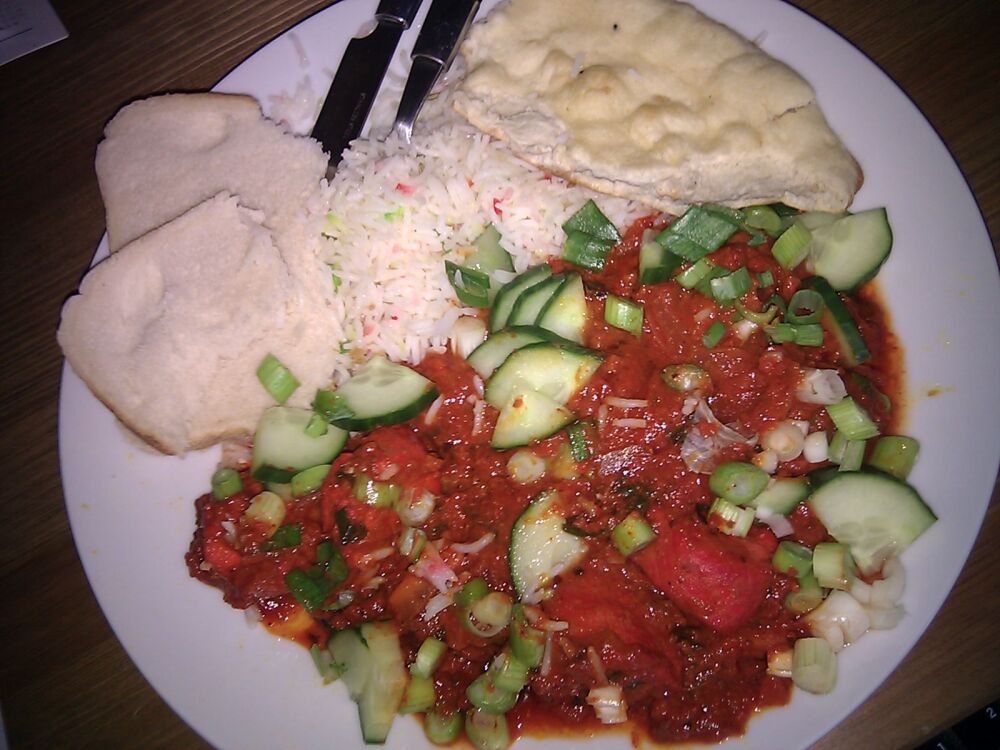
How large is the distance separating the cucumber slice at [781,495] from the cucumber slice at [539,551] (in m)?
0.77

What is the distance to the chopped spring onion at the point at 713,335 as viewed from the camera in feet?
9.05

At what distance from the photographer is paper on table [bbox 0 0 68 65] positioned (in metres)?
3.86

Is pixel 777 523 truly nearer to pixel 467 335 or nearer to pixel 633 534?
pixel 633 534

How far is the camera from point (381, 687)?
2.74 metres

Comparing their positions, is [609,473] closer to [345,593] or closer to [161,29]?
[345,593]

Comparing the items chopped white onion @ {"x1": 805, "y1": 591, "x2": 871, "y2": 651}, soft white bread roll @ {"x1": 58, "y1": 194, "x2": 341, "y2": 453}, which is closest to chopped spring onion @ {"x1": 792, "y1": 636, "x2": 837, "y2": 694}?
chopped white onion @ {"x1": 805, "y1": 591, "x2": 871, "y2": 651}

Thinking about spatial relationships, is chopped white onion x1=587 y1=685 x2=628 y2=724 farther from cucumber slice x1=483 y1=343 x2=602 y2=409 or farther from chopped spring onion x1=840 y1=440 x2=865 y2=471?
chopped spring onion x1=840 y1=440 x2=865 y2=471

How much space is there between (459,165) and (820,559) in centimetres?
235

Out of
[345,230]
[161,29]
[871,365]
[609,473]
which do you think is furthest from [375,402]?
[161,29]

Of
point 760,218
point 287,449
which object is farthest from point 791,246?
point 287,449

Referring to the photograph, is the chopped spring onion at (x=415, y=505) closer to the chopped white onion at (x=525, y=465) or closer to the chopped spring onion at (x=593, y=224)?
the chopped white onion at (x=525, y=465)

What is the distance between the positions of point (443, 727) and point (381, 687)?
315 millimetres

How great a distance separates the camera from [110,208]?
3.18 m

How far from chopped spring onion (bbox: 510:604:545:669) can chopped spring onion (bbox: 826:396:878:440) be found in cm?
149
